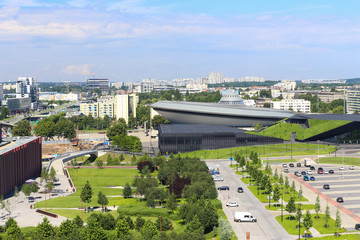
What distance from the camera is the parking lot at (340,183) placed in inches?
2406

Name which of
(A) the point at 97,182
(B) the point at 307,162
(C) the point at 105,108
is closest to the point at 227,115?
(B) the point at 307,162

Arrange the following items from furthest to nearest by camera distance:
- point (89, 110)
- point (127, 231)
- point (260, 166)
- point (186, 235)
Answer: point (89, 110), point (260, 166), point (127, 231), point (186, 235)

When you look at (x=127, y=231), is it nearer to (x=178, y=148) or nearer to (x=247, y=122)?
(x=178, y=148)

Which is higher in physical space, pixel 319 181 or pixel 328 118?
pixel 328 118

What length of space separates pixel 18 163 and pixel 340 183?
5287 centimetres

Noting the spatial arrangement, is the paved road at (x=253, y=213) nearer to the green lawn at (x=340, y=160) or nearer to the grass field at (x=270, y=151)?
the green lawn at (x=340, y=160)

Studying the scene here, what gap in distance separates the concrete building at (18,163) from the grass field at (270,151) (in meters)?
36.2

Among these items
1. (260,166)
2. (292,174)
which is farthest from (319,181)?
(260,166)

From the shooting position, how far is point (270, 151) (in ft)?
351

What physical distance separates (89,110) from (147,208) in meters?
144

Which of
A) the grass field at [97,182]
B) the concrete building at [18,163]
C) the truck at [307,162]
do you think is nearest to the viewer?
the grass field at [97,182]

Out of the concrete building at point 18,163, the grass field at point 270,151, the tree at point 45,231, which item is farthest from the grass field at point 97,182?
the grass field at point 270,151

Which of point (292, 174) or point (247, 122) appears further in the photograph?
point (247, 122)

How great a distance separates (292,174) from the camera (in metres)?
81.0
